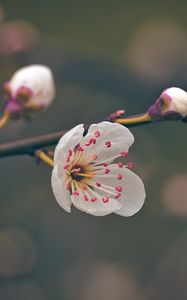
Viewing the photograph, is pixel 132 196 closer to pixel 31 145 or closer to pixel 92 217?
pixel 31 145

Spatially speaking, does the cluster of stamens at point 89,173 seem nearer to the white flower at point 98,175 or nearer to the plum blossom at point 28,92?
the white flower at point 98,175

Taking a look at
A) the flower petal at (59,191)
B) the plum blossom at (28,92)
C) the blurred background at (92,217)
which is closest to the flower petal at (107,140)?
the flower petal at (59,191)

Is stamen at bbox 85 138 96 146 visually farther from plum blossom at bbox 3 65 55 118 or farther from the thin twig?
plum blossom at bbox 3 65 55 118

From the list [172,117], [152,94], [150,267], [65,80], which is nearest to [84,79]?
[65,80]

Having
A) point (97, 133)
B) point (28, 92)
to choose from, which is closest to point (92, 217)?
point (28, 92)
